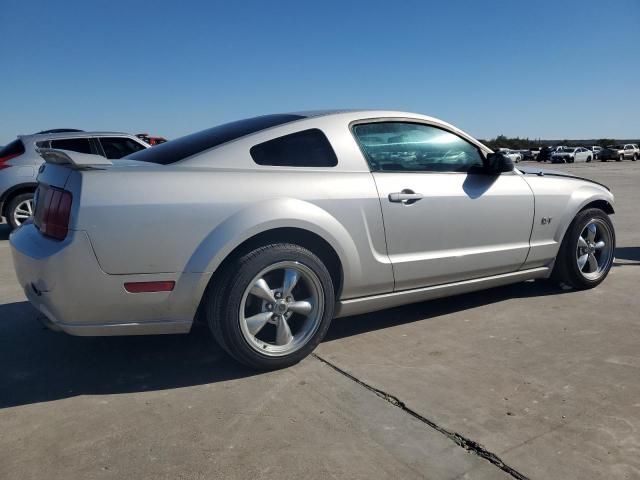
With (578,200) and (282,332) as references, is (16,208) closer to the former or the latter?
(282,332)

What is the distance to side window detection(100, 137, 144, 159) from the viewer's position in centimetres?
841

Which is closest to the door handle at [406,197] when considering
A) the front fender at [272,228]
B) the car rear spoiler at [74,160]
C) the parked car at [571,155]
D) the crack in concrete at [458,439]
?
the front fender at [272,228]

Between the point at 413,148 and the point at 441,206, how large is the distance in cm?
46

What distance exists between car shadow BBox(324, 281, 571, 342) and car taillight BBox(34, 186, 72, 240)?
1734 mm

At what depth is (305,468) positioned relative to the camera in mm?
2146

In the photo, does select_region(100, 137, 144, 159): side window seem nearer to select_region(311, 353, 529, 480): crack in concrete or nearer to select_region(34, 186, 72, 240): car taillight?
select_region(34, 186, 72, 240): car taillight

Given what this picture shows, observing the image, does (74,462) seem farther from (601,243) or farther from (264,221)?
(601,243)

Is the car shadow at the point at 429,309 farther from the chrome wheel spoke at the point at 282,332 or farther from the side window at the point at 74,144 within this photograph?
the side window at the point at 74,144

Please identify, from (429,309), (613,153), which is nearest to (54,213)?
(429,309)

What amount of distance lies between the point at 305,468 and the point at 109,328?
4.19 ft

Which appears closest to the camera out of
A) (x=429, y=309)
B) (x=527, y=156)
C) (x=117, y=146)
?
(x=429, y=309)

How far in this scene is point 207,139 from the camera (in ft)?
11.0

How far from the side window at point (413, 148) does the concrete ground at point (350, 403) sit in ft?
3.61

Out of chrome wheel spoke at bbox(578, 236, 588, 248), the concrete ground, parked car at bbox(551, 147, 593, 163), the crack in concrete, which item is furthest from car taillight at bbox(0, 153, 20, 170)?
parked car at bbox(551, 147, 593, 163)
